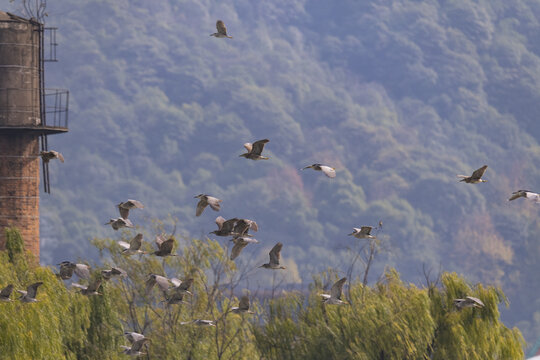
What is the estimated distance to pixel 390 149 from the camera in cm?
18450

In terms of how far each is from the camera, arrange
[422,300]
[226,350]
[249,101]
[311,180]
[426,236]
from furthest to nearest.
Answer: [249,101] < [311,180] < [426,236] < [226,350] < [422,300]

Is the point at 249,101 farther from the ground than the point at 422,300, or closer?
farther from the ground

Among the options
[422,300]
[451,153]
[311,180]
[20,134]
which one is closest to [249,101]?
[311,180]

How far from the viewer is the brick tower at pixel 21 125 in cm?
4031

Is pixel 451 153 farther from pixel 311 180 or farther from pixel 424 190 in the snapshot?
pixel 311 180

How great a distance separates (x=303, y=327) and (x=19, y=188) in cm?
1926

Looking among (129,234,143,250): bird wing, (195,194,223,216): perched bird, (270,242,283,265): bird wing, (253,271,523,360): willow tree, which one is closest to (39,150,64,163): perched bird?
(129,234,143,250): bird wing

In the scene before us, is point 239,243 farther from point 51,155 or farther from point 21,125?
point 21,125

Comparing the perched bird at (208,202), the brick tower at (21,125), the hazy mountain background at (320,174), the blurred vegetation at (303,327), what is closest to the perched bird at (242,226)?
the perched bird at (208,202)

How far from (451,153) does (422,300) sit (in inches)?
6543

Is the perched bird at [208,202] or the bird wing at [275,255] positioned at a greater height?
the perched bird at [208,202]

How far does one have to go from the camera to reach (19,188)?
133 feet

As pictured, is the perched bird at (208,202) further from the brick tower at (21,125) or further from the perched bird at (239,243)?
the brick tower at (21,125)

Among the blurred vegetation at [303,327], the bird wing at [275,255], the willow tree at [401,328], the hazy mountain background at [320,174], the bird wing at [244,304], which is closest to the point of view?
the bird wing at [275,255]
